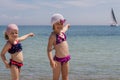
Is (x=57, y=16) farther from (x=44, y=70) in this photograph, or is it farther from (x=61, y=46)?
(x=44, y=70)

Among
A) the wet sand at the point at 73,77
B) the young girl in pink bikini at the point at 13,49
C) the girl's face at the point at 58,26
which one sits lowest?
the wet sand at the point at 73,77

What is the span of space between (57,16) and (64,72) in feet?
3.97

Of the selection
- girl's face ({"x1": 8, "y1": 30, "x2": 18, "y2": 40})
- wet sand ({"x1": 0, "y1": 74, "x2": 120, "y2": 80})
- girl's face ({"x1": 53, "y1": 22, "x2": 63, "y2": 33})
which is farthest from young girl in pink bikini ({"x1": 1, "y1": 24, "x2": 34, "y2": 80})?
wet sand ({"x1": 0, "y1": 74, "x2": 120, "y2": 80})

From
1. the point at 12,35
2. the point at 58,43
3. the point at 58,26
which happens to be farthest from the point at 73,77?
the point at 12,35

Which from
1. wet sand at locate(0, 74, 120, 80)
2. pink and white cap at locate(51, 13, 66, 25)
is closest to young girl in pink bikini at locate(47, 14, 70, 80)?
pink and white cap at locate(51, 13, 66, 25)

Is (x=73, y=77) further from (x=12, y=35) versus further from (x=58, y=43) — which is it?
(x=12, y=35)

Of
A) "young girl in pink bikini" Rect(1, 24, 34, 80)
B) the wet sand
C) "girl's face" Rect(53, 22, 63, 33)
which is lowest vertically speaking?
the wet sand

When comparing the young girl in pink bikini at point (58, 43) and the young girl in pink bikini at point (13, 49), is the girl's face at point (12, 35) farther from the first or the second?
the young girl in pink bikini at point (58, 43)

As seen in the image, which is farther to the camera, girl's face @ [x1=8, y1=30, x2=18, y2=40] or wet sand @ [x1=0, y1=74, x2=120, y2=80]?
wet sand @ [x1=0, y1=74, x2=120, y2=80]

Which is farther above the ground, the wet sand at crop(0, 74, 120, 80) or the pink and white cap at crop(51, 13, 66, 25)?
the pink and white cap at crop(51, 13, 66, 25)

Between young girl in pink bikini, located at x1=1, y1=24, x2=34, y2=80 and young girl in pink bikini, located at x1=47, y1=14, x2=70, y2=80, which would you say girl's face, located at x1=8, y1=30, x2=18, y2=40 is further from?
young girl in pink bikini, located at x1=47, y1=14, x2=70, y2=80

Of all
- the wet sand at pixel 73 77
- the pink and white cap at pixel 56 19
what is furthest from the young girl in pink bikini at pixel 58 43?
the wet sand at pixel 73 77

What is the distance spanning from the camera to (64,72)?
7.09 metres

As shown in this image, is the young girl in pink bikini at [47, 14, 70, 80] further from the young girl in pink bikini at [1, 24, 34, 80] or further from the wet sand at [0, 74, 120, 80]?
the wet sand at [0, 74, 120, 80]
